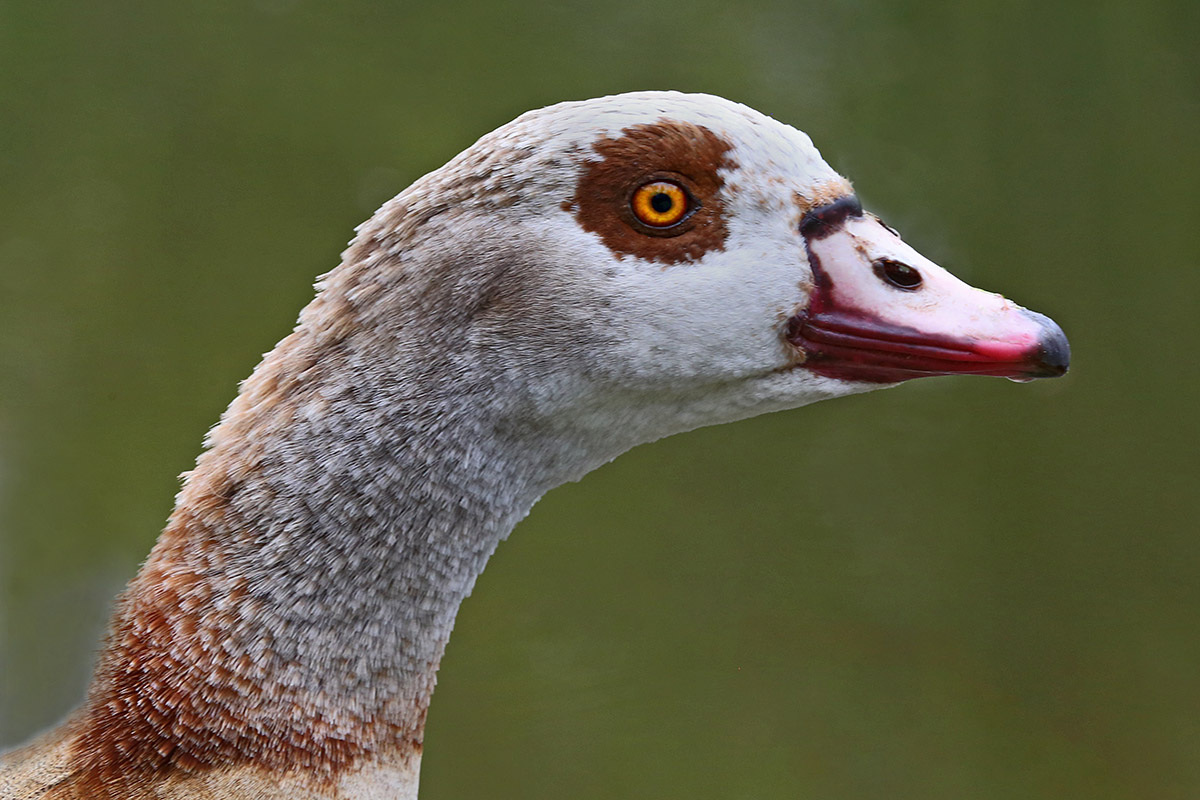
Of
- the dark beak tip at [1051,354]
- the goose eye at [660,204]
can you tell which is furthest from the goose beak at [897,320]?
the goose eye at [660,204]

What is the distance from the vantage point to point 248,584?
0.78 m

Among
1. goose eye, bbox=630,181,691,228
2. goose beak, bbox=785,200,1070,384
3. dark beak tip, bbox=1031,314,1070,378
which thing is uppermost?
goose eye, bbox=630,181,691,228

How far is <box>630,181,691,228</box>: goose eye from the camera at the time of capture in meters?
0.80

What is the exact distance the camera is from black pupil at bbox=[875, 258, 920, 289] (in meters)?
0.82

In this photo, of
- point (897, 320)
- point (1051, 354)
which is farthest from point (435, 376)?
point (1051, 354)

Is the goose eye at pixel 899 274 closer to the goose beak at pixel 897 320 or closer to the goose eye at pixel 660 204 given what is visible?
the goose beak at pixel 897 320

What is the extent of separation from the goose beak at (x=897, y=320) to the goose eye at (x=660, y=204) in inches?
4.0

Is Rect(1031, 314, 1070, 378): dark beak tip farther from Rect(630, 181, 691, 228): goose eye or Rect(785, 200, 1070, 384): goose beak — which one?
Rect(630, 181, 691, 228): goose eye

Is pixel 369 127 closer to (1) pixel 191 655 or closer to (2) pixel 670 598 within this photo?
(2) pixel 670 598

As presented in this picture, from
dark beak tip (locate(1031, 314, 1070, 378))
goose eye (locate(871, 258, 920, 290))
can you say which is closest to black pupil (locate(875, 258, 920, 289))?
goose eye (locate(871, 258, 920, 290))

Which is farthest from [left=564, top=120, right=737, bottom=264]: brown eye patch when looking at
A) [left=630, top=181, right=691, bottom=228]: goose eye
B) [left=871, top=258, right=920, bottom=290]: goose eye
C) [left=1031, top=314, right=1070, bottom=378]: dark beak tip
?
[left=1031, top=314, right=1070, bottom=378]: dark beak tip

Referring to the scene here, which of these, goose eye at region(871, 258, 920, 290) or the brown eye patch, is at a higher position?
the brown eye patch

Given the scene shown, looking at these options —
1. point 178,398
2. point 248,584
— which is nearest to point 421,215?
point 248,584

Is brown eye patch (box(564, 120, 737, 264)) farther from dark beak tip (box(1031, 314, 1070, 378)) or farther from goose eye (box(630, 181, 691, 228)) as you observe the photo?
dark beak tip (box(1031, 314, 1070, 378))
